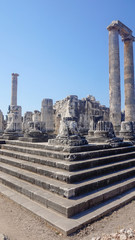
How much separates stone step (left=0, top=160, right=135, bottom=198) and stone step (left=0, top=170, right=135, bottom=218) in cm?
11

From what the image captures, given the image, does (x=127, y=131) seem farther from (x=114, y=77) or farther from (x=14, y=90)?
(x=14, y=90)

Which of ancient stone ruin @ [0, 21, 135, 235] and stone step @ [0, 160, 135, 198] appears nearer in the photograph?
ancient stone ruin @ [0, 21, 135, 235]

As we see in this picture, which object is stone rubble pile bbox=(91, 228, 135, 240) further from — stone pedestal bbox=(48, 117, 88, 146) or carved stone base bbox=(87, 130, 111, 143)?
carved stone base bbox=(87, 130, 111, 143)

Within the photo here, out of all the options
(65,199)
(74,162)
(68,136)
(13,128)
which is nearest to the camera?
(65,199)

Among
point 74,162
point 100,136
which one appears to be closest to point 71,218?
point 74,162

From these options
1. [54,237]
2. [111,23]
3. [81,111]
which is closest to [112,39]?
[111,23]

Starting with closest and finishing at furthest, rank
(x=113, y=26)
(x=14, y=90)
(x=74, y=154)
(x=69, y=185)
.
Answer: (x=69, y=185) → (x=74, y=154) → (x=113, y=26) → (x=14, y=90)

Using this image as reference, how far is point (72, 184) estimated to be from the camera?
3.72 m

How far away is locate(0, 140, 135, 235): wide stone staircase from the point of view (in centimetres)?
312

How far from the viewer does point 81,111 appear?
70.2 feet

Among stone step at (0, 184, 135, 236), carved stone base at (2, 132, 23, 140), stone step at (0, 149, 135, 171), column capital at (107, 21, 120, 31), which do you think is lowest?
stone step at (0, 184, 135, 236)

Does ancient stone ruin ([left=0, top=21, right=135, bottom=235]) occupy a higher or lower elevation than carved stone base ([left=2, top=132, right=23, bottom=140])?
lower

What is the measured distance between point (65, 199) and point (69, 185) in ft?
1.10

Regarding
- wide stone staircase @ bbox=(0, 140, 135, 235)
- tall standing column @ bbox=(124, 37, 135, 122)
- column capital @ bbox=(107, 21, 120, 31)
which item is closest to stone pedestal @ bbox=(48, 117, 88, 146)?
wide stone staircase @ bbox=(0, 140, 135, 235)
